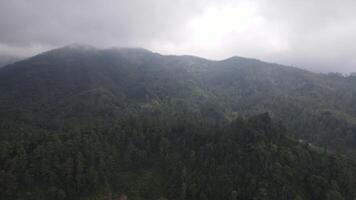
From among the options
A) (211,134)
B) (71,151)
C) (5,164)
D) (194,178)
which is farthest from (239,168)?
(5,164)

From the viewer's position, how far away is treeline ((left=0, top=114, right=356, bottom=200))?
12175 cm

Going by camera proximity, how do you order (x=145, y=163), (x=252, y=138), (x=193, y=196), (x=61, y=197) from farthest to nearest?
(x=252, y=138), (x=145, y=163), (x=193, y=196), (x=61, y=197)

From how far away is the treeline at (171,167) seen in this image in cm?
12175

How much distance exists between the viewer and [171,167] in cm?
13950

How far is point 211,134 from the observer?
162000 millimetres

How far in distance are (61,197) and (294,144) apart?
110 metres

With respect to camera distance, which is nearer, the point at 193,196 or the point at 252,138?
the point at 193,196

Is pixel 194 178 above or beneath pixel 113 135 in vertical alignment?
beneath

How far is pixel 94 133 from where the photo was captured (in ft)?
497

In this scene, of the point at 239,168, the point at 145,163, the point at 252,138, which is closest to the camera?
the point at 239,168

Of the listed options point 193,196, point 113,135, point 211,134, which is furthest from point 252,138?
point 113,135

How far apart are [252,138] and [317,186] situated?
3678 centimetres

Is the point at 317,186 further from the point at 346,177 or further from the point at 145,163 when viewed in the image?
the point at 145,163

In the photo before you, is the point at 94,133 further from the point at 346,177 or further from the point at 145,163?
the point at 346,177
